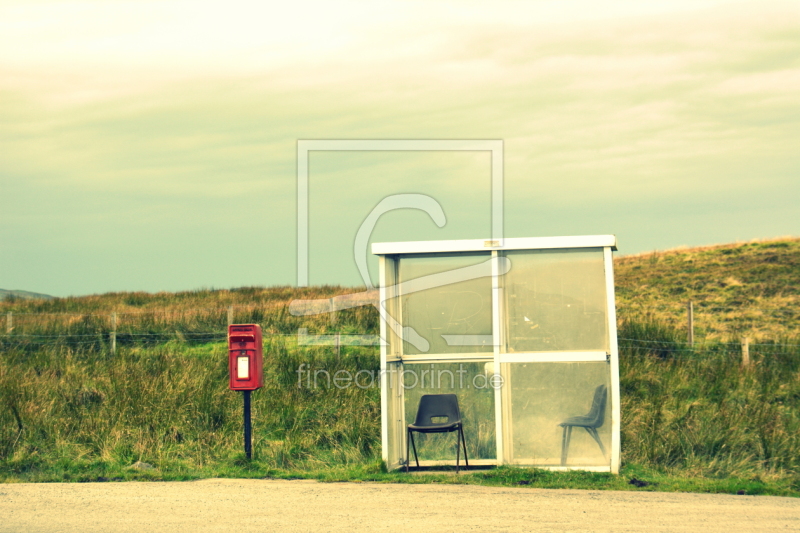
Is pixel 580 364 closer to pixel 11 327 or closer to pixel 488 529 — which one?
pixel 488 529

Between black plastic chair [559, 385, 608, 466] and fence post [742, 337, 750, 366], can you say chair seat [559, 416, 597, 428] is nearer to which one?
black plastic chair [559, 385, 608, 466]

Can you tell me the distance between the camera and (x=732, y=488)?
791cm

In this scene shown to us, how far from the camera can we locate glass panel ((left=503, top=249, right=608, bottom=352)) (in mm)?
9086

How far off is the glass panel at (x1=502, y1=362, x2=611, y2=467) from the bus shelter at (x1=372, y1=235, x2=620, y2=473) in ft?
0.04

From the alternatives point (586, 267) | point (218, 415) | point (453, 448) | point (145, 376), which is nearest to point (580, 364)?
point (586, 267)

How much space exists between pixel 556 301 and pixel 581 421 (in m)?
1.38

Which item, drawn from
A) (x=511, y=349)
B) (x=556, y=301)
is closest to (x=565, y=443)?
(x=511, y=349)

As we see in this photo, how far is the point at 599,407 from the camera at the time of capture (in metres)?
8.92

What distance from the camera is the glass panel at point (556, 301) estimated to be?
29.8 feet

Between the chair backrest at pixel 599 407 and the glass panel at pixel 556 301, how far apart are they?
499mm

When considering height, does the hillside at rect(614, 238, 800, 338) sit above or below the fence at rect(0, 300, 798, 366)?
above

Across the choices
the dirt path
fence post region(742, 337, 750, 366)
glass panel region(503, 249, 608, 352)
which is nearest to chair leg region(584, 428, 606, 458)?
glass panel region(503, 249, 608, 352)

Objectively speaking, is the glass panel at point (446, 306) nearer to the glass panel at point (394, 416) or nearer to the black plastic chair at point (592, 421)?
the glass panel at point (394, 416)

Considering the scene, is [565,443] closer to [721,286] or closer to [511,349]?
[511,349]
